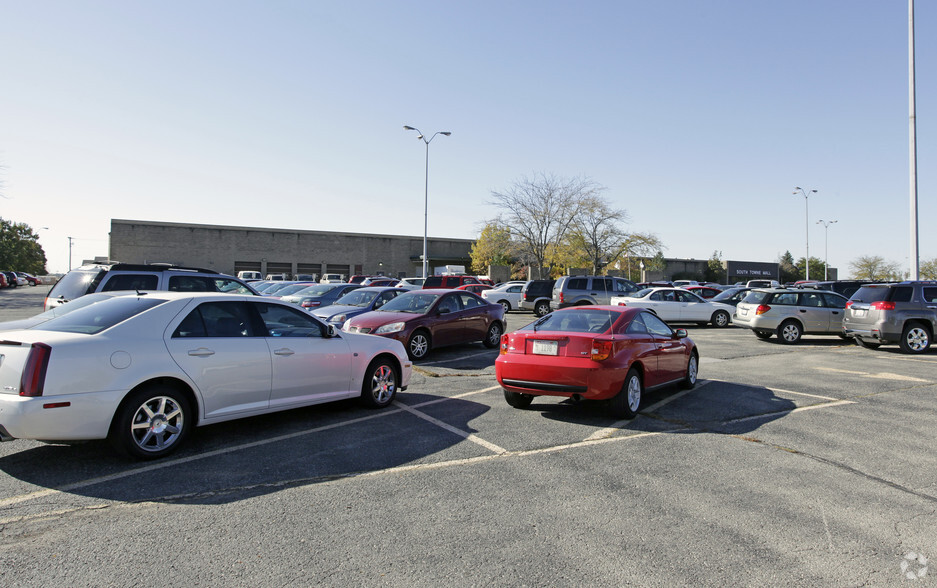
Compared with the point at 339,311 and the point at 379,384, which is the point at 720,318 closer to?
the point at 339,311

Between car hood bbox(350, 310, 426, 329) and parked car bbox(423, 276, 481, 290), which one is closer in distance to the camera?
car hood bbox(350, 310, 426, 329)

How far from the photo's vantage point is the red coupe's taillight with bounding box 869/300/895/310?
1412 centimetres

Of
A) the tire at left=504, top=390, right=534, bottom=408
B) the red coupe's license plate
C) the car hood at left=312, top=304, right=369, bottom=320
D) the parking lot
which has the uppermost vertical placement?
the car hood at left=312, top=304, right=369, bottom=320

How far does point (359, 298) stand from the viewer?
52.4 ft

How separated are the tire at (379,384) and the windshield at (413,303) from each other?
4708 millimetres

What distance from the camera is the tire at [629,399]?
7.07 m

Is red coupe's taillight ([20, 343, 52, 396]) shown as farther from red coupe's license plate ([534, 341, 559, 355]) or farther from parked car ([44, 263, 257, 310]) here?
parked car ([44, 263, 257, 310])

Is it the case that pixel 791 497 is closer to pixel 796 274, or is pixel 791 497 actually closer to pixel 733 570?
pixel 733 570

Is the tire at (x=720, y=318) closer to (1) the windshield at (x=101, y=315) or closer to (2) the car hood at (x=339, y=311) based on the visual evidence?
(2) the car hood at (x=339, y=311)

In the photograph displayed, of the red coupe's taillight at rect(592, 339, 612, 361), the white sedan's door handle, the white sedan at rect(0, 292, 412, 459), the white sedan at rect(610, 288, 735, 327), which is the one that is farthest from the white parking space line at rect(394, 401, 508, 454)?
the white sedan at rect(610, 288, 735, 327)

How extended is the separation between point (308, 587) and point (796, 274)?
3563 inches

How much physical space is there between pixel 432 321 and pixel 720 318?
1478 cm

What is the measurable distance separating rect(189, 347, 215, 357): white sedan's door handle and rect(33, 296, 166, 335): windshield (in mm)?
614

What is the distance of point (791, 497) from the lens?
4.58 metres
